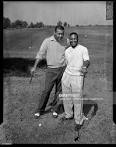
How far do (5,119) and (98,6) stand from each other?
306 centimetres

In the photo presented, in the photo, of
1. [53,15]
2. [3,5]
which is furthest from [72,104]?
[3,5]

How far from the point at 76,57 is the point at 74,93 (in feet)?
2.35

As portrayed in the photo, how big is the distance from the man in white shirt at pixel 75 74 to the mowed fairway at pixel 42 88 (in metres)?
0.43

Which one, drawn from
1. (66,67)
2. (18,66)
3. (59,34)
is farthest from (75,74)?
(18,66)

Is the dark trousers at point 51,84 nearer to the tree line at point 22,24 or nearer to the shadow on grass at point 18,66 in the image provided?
the shadow on grass at point 18,66

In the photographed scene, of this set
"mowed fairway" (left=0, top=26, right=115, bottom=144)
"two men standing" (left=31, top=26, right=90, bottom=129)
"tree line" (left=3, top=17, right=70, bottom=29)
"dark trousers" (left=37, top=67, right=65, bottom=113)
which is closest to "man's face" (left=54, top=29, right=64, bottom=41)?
"two men standing" (left=31, top=26, right=90, bottom=129)

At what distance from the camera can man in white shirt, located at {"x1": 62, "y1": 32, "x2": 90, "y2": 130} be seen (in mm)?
5062

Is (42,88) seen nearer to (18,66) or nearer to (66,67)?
(18,66)

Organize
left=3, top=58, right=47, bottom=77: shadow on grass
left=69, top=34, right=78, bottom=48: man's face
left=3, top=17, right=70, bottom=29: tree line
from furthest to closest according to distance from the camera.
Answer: left=3, top=58, right=47, bottom=77: shadow on grass, left=3, top=17, right=70, bottom=29: tree line, left=69, top=34, right=78, bottom=48: man's face

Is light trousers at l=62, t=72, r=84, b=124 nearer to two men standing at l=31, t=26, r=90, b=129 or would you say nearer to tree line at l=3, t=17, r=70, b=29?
two men standing at l=31, t=26, r=90, b=129

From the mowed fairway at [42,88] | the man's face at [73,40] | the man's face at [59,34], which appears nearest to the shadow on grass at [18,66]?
the mowed fairway at [42,88]

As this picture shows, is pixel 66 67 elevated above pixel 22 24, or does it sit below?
below

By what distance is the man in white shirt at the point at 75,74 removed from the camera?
16.6 feet

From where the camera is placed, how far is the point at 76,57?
509 cm
